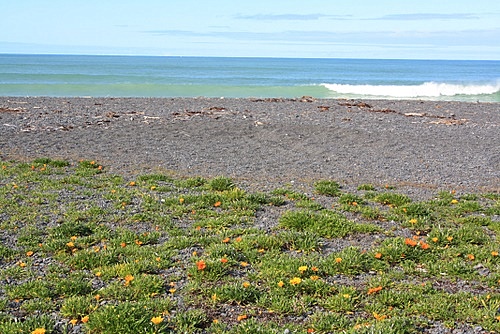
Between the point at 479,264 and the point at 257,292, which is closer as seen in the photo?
the point at 257,292

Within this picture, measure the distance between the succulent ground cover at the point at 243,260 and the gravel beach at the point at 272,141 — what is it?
5.00 ft

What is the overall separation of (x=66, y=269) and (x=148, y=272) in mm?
783

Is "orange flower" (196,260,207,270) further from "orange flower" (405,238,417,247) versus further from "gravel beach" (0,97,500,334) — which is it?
"orange flower" (405,238,417,247)

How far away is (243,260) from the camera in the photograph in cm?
575

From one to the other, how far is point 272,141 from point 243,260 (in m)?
7.90

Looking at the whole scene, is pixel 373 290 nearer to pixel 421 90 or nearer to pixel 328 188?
pixel 328 188

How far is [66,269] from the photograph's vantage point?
5.47 metres

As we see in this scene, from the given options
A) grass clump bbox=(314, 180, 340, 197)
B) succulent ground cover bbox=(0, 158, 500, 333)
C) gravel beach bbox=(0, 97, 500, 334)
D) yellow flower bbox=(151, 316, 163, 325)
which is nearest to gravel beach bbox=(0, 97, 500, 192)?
gravel beach bbox=(0, 97, 500, 334)

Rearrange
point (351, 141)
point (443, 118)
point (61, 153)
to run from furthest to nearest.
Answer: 1. point (443, 118)
2. point (351, 141)
3. point (61, 153)

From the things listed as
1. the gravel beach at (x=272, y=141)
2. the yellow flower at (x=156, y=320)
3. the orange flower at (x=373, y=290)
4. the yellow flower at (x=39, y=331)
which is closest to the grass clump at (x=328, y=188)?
the gravel beach at (x=272, y=141)

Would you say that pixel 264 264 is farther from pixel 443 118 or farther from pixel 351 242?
pixel 443 118

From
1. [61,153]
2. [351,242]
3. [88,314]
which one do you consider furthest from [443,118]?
[88,314]

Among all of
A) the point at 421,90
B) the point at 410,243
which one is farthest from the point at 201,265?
the point at 421,90

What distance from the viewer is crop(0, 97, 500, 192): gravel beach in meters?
10.1
